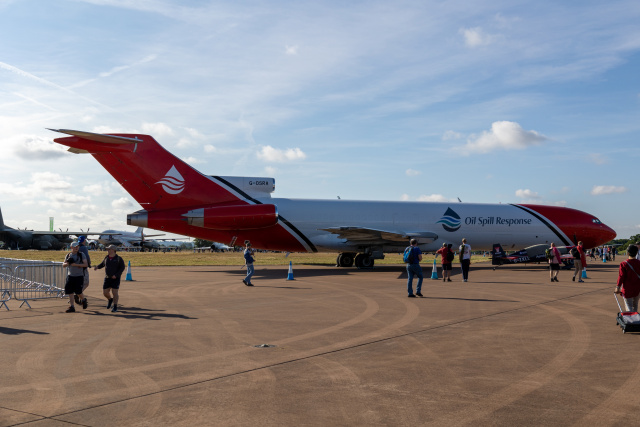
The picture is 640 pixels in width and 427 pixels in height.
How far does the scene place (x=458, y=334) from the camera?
9672mm

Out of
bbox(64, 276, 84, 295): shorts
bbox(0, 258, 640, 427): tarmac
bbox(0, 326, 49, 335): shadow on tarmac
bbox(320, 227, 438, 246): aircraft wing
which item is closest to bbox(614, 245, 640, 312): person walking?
bbox(0, 258, 640, 427): tarmac

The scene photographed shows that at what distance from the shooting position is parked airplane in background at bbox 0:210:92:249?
7894 cm

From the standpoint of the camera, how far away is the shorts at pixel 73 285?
12516 millimetres

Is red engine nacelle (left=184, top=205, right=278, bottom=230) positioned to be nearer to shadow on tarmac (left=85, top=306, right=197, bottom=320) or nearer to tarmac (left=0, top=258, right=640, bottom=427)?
tarmac (left=0, top=258, right=640, bottom=427)

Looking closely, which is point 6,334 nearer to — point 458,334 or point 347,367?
point 347,367

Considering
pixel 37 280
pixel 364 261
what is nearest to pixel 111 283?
pixel 37 280

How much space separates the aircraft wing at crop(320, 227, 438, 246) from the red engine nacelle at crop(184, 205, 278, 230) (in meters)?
3.01

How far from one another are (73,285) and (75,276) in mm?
209

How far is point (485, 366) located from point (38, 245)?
88103 mm

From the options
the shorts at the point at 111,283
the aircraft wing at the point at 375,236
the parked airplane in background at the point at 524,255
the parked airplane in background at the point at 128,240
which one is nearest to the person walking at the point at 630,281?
the shorts at the point at 111,283

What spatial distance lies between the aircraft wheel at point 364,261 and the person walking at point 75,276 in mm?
18161

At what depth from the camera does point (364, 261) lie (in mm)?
29406

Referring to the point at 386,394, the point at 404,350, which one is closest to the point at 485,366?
the point at 404,350

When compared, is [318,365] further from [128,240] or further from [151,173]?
[128,240]
